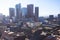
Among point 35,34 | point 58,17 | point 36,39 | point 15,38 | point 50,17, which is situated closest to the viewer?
point 15,38

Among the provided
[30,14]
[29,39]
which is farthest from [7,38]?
[30,14]

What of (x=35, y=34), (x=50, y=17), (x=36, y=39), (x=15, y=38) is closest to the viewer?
(x=15, y=38)

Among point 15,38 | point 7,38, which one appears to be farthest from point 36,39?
point 7,38

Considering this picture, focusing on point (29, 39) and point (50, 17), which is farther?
point (50, 17)

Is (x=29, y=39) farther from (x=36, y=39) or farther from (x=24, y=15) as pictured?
(x=24, y=15)

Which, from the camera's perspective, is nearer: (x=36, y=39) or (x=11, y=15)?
(x=36, y=39)

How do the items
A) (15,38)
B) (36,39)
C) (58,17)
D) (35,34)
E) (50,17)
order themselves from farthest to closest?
1. (50,17)
2. (58,17)
3. (35,34)
4. (36,39)
5. (15,38)

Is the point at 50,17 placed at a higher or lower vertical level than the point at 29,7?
lower

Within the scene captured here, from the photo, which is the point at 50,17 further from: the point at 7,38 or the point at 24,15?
the point at 7,38

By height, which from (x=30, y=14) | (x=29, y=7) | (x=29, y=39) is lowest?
(x=29, y=39)
